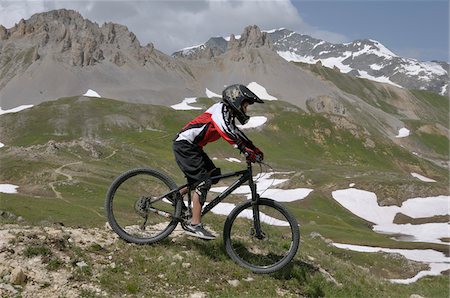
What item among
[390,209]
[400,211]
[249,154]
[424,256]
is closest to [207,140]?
[249,154]

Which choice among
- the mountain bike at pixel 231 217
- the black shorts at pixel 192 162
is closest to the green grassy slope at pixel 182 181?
the mountain bike at pixel 231 217

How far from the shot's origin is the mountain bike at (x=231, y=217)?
13.5 m

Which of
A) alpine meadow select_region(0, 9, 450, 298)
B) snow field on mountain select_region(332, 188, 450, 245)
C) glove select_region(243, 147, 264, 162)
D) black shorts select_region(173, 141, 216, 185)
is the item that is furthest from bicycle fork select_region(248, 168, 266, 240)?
snow field on mountain select_region(332, 188, 450, 245)

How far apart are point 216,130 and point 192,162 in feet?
4.03

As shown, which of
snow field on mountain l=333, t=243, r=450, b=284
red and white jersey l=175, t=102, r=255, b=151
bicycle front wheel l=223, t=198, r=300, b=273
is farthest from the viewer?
snow field on mountain l=333, t=243, r=450, b=284

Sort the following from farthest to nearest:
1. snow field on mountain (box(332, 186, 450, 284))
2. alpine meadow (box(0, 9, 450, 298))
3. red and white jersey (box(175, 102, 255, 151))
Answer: snow field on mountain (box(332, 186, 450, 284)) → red and white jersey (box(175, 102, 255, 151)) → alpine meadow (box(0, 9, 450, 298))

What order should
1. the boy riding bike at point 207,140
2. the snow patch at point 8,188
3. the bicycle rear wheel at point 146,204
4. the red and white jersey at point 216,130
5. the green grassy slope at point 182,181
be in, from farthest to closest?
the snow patch at point 8,188, the bicycle rear wheel at point 146,204, the green grassy slope at point 182,181, the boy riding bike at point 207,140, the red and white jersey at point 216,130

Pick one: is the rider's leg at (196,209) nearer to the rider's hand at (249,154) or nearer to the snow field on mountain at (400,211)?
the rider's hand at (249,154)

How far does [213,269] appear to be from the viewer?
43.7ft

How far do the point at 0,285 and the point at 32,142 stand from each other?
160649 millimetres

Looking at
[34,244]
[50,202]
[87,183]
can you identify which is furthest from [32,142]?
[34,244]

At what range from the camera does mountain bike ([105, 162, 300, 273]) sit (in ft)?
44.4

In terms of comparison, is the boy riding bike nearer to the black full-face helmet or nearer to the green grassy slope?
the black full-face helmet

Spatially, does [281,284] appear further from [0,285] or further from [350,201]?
[350,201]
